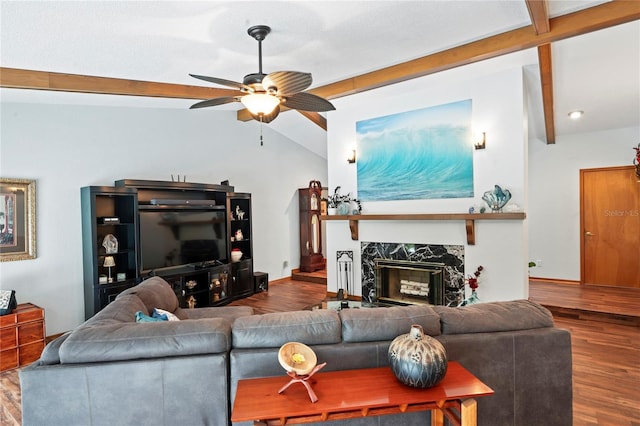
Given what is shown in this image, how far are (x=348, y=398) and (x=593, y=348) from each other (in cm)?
336

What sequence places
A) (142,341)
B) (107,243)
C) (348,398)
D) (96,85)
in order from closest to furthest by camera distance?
1. (348,398)
2. (142,341)
3. (96,85)
4. (107,243)

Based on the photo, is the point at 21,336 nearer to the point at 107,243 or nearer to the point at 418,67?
the point at 107,243

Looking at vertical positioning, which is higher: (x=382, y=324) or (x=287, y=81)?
(x=287, y=81)

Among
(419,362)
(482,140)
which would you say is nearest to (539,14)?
(482,140)

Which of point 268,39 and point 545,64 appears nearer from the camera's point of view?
point 268,39

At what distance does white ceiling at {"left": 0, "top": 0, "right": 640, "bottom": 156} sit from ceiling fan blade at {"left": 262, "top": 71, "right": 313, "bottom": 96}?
23.2 inches

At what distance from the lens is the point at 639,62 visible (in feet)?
12.1

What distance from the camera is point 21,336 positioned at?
3363 millimetres

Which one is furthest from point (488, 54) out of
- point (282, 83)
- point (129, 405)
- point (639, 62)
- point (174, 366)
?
point (129, 405)

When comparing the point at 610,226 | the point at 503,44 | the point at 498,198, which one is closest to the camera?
the point at 503,44

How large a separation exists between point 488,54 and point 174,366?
→ 12.4 ft

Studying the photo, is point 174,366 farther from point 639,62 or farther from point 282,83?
point 639,62

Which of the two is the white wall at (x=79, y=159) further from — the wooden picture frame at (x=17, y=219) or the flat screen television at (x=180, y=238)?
the flat screen television at (x=180, y=238)

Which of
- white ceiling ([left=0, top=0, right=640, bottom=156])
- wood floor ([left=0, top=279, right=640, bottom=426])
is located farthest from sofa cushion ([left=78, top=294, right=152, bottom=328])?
white ceiling ([left=0, top=0, right=640, bottom=156])
